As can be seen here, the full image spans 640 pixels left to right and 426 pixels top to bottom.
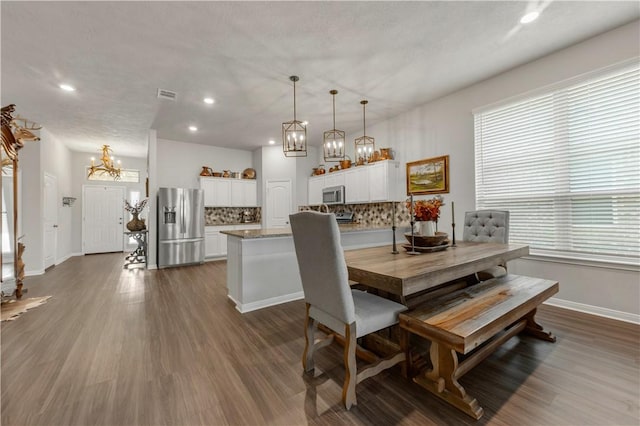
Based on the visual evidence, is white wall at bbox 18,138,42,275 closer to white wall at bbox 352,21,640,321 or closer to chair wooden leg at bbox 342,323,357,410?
chair wooden leg at bbox 342,323,357,410

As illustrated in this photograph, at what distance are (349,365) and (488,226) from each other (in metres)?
2.40

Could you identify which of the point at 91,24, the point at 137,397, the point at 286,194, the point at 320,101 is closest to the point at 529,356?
the point at 137,397

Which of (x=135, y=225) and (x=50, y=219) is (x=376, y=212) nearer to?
(x=135, y=225)

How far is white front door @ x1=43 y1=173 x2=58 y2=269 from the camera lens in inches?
207

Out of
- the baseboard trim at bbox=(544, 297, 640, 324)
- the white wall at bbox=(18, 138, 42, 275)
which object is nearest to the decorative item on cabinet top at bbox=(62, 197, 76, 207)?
the white wall at bbox=(18, 138, 42, 275)

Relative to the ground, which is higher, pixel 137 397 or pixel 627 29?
pixel 627 29

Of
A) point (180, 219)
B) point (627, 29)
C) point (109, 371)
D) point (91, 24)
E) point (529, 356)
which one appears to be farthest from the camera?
point (180, 219)

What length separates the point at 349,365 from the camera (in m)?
1.51

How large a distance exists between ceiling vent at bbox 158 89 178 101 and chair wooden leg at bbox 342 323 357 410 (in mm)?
3891

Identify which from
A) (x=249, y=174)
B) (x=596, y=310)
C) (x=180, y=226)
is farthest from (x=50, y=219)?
(x=596, y=310)

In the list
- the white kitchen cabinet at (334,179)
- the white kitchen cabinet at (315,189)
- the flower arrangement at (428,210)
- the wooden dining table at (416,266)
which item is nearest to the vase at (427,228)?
the flower arrangement at (428,210)

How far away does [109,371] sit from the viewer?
1.88 metres

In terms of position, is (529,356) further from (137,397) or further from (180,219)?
(180,219)

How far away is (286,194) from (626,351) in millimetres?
5810
